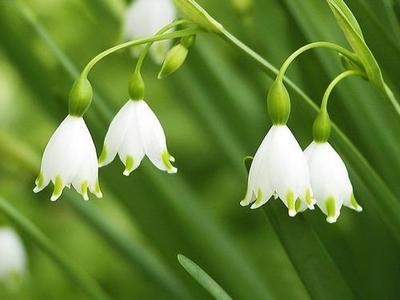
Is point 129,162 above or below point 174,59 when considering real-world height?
below

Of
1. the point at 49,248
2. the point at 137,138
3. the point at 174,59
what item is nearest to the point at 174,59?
the point at 174,59

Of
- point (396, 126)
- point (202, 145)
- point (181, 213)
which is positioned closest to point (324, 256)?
point (396, 126)

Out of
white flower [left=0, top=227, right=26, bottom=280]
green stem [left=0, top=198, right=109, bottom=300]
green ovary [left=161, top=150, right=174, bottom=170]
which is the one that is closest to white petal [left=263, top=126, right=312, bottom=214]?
green ovary [left=161, top=150, right=174, bottom=170]

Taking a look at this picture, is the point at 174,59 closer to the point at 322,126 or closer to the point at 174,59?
the point at 174,59

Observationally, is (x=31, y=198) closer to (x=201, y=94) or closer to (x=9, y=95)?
(x=9, y=95)

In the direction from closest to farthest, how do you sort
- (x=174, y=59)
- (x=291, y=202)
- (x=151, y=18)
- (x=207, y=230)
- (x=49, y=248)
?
(x=291, y=202), (x=174, y=59), (x=49, y=248), (x=151, y=18), (x=207, y=230)

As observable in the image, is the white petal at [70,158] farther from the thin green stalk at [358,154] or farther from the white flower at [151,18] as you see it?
the white flower at [151,18]
